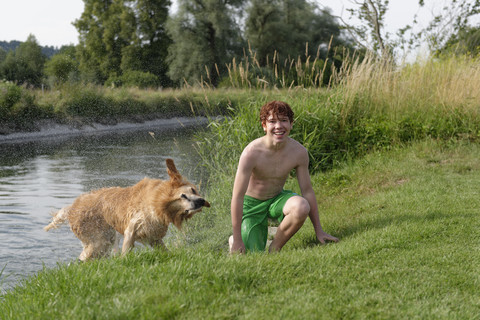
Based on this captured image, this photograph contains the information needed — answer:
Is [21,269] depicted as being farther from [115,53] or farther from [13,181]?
[115,53]

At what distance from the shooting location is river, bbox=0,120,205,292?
611 cm

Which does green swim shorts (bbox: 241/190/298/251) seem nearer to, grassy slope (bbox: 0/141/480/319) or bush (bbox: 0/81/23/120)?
grassy slope (bbox: 0/141/480/319)

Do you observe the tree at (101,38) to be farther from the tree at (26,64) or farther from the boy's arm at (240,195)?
the boy's arm at (240,195)

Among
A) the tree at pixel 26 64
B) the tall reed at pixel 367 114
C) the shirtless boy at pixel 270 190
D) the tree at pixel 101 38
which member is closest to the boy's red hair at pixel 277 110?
the shirtless boy at pixel 270 190

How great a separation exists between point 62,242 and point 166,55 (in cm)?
4357

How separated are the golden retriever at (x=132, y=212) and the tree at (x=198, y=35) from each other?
3793 centimetres

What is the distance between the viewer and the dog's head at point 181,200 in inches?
160

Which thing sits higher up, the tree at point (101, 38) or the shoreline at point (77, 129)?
the tree at point (101, 38)

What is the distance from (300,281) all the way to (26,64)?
171 feet

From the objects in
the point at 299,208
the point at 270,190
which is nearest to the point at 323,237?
the point at 299,208

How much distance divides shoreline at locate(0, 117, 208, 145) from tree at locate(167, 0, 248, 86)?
16.9 meters

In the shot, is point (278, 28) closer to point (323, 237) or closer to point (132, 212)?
point (323, 237)

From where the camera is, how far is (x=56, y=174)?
39.0ft

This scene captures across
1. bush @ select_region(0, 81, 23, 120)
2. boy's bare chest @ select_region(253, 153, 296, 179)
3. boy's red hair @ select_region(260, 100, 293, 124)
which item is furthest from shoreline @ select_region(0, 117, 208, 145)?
boy's red hair @ select_region(260, 100, 293, 124)
